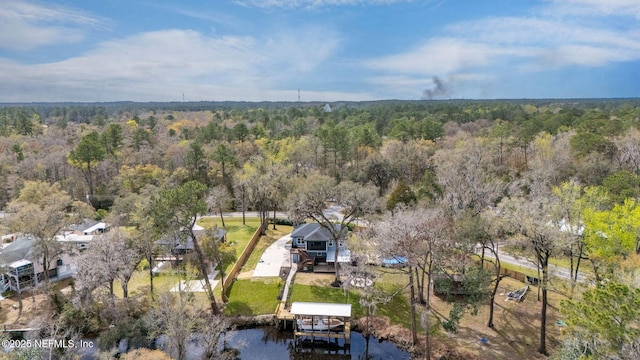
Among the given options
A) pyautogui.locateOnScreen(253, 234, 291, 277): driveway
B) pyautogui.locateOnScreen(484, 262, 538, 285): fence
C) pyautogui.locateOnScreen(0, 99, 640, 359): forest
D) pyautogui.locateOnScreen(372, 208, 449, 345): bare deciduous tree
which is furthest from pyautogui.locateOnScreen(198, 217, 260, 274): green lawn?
pyautogui.locateOnScreen(484, 262, 538, 285): fence

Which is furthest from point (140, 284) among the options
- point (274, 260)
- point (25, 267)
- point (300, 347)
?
point (300, 347)

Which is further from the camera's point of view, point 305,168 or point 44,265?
point 305,168

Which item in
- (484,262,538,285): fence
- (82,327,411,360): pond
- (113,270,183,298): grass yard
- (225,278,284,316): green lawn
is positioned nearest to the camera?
(82,327,411,360): pond

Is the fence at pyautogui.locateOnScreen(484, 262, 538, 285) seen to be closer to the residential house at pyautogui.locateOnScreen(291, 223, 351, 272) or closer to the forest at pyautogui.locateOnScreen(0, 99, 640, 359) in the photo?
the forest at pyautogui.locateOnScreen(0, 99, 640, 359)

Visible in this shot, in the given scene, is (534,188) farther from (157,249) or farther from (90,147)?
(90,147)

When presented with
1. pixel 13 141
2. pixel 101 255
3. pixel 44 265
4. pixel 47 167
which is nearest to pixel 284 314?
pixel 101 255

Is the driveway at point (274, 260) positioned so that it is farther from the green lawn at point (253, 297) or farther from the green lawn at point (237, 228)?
the green lawn at point (237, 228)

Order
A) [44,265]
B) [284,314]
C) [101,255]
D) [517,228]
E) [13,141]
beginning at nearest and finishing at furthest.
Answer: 1. [517,228]
2. [101,255]
3. [284,314]
4. [44,265]
5. [13,141]

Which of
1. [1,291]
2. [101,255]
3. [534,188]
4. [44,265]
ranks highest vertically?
[534,188]
